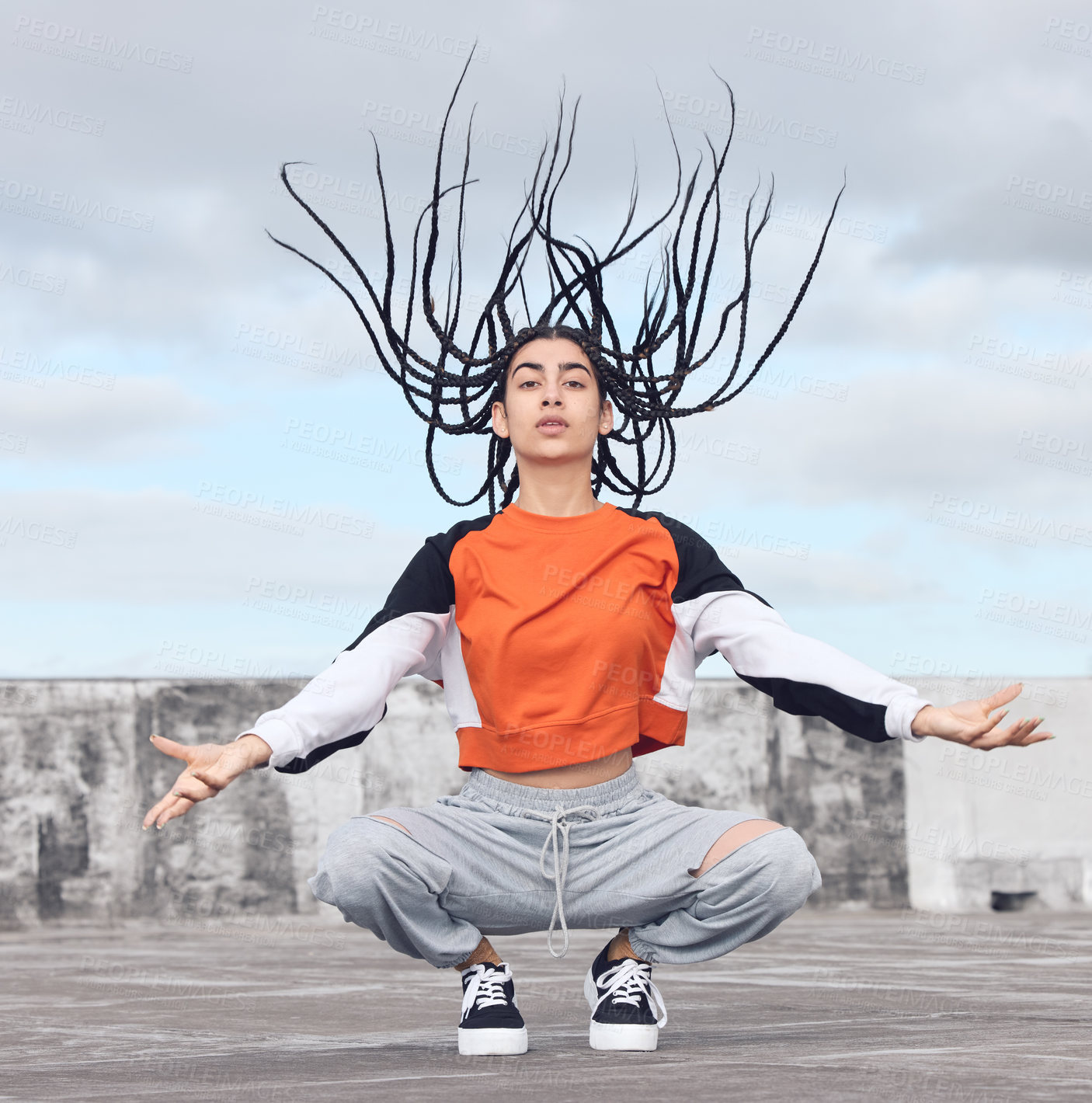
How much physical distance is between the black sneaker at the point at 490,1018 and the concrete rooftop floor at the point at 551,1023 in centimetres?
5

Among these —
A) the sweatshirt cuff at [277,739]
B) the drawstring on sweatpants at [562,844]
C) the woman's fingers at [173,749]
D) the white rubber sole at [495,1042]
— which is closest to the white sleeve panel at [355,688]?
the sweatshirt cuff at [277,739]

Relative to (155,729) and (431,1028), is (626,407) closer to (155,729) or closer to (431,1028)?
(431,1028)

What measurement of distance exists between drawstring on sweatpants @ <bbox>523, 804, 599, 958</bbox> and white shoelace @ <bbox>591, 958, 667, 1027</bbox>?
4.8 inches

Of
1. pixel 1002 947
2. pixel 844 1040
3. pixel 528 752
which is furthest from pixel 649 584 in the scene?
pixel 1002 947

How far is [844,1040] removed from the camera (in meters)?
3.37

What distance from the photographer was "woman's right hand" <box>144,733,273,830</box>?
2822 millimetres

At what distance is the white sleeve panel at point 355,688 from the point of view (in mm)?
3127

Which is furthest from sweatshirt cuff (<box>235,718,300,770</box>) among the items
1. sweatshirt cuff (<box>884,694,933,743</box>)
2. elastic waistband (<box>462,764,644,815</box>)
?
sweatshirt cuff (<box>884,694,933,743</box>)

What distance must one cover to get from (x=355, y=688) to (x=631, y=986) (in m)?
0.87

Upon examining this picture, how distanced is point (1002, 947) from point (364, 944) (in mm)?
2838

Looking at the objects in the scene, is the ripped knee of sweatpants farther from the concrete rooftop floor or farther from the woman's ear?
the woman's ear

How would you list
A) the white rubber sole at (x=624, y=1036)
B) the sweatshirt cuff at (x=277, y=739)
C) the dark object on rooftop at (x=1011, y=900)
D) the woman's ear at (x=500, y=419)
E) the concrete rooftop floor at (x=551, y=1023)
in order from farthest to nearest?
the dark object on rooftop at (x=1011, y=900) → the woman's ear at (x=500, y=419) → the white rubber sole at (x=624, y=1036) → the sweatshirt cuff at (x=277, y=739) → the concrete rooftop floor at (x=551, y=1023)

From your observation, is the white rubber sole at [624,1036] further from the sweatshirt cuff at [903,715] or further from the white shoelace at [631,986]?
the sweatshirt cuff at [903,715]

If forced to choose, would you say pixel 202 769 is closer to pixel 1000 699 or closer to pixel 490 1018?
pixel 490 1018
